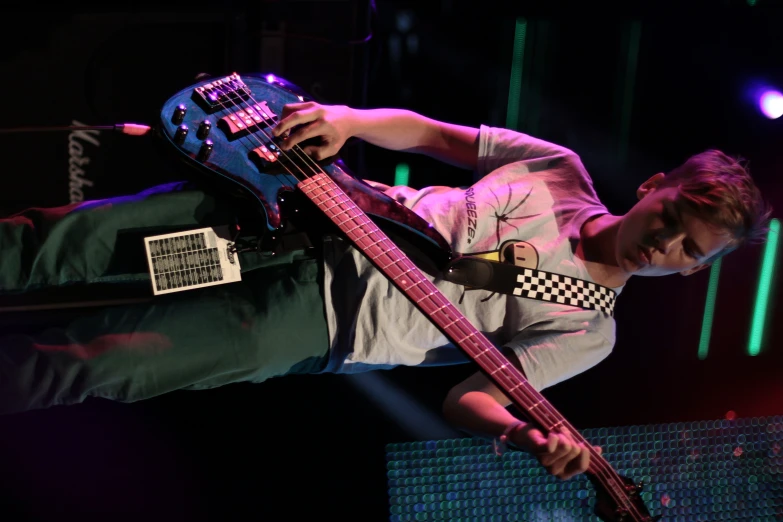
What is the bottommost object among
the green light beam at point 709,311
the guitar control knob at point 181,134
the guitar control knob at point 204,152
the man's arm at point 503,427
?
the green light beam at point 709,311

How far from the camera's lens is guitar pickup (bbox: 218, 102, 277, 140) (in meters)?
1.47

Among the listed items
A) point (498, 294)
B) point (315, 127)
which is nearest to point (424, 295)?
point (498, 294)

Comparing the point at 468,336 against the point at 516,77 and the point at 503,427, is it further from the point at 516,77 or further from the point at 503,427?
the point at 516,77

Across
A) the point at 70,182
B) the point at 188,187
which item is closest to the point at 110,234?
the point at 188,187

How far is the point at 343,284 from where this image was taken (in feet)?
4.92

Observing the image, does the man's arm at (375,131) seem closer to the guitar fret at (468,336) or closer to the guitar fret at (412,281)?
the guitar fret at (412,281)

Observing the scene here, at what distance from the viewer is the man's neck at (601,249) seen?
152 cm

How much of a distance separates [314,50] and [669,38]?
1.40 meters

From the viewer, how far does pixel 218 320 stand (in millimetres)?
1432

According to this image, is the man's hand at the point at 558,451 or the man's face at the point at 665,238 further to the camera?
the man's face at the point at 665,238

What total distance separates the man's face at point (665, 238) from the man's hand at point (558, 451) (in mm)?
529

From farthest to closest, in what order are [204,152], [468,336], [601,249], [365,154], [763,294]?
[365,154] → [763,294] → [601,249] → [204,152] → [468,336]

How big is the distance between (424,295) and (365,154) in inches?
57.7

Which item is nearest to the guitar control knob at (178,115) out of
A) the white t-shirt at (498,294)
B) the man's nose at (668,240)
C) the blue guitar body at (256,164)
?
the blue guitar body at (256,164)
